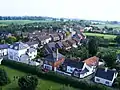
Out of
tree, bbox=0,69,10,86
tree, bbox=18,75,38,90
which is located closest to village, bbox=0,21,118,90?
tree, bbox=18,75,38,90

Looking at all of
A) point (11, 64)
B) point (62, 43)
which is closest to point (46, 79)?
point (11, 64)

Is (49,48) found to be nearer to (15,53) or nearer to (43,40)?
(15,53)

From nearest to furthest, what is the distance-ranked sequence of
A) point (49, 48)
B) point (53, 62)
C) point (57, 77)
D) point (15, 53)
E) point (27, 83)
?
1. point (27, 83)
2. point (57, 77)
3. point (53, 62)
4. point (15, 53)
5. point (49, 48)

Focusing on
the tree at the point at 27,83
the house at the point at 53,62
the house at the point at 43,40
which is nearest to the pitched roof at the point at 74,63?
the house at the point at 53,62

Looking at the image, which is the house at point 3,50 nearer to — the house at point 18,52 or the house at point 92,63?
the house at point 18,52

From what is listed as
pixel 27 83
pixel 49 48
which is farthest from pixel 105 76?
pixel 49 48

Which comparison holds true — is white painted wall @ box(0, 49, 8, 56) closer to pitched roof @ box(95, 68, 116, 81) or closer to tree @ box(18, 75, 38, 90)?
tree @ box(18, 75, 38, 90)

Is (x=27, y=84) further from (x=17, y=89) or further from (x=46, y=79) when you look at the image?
(x=46, y=79)
